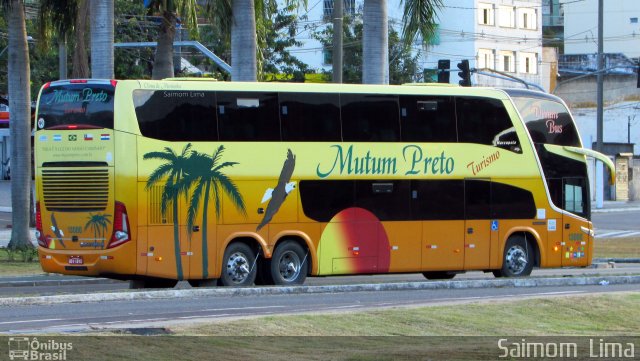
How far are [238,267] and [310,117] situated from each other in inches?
132

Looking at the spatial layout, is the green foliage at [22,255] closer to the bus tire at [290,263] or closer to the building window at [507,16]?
the bus tire at [290,263]

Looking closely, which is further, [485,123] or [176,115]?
[485,123]

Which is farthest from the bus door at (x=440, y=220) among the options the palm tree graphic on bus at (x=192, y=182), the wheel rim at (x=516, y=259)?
the palm tree graphic on bus at (x=192, y=182)

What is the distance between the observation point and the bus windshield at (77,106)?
861 inches

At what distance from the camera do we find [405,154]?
82.2 ft

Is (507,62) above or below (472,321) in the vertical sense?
above

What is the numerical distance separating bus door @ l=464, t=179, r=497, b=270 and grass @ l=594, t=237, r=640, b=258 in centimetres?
1319

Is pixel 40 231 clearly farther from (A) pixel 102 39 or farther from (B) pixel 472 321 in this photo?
(B) pixel 472 321

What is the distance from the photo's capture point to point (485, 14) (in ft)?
315

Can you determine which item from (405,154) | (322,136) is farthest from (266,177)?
(405,154)

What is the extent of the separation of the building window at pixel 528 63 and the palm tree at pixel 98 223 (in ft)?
271

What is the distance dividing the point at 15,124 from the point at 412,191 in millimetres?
12876

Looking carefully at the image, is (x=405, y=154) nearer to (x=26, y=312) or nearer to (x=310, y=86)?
(x=310, y=86)

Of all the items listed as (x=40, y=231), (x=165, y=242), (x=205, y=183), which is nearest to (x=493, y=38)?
(x=205, y=183)
